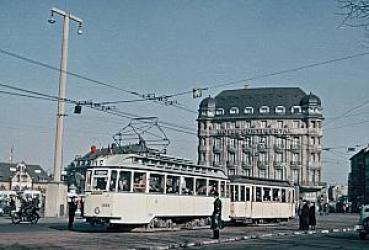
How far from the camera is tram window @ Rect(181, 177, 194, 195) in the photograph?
2980cm

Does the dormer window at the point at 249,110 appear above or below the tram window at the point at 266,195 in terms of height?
above

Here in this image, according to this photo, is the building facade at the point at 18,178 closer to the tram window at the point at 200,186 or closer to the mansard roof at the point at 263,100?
the mansard roof at the point at 263,100

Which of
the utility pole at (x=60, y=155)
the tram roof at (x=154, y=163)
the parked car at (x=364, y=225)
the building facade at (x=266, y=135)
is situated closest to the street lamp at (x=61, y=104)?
the utility pole at (x=60, y=155)

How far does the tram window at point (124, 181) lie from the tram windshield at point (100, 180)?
1.98 feet

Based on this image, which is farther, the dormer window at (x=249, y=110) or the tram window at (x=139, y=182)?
the dormer window at (x=249, y=110)

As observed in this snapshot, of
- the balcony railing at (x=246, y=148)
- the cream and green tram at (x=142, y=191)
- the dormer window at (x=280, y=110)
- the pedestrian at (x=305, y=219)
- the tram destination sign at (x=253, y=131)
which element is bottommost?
the pedestrian at (x=305, y=219)

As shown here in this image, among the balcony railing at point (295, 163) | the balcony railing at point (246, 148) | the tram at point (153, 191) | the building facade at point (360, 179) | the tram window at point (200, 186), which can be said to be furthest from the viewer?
the building facade at point (360, 179)

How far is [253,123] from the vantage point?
113250mm

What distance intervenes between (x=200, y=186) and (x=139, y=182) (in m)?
5.18

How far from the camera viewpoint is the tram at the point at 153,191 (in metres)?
26.2

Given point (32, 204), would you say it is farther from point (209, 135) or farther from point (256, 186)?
point (209, 135)

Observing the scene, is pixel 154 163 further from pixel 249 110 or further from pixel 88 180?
pixel 249 110

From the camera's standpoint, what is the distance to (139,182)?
2702cm

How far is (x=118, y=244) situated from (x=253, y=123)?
9475 centimetres
